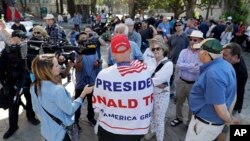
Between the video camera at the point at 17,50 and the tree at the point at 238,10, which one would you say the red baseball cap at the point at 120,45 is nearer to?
the video camera at the point at 17,50

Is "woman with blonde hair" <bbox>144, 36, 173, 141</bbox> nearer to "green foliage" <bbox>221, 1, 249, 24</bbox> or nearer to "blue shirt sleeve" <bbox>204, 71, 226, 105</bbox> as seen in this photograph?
"blue shirt sleeve" <bbox>204, 71, 226, 105</bbox>

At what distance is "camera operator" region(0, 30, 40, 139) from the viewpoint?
4.48 meters

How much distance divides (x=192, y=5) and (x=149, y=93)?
26.2 m

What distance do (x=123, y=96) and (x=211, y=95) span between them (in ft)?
2.93

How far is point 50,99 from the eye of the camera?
2.77 m

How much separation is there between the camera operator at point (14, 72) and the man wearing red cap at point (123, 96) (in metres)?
2.51

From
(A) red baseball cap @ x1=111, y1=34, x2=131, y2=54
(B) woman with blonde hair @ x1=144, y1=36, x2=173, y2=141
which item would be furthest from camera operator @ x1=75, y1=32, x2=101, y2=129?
(A) red baseball cap @ x1=111, y1=34, x2=131, y2=54

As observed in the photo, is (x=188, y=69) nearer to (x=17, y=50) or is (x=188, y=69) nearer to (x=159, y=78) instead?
(x=159, y=78)

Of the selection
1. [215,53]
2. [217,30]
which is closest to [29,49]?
[215,53]

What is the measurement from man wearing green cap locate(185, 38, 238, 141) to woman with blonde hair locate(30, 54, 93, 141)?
114 cm

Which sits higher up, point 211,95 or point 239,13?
point 239,13

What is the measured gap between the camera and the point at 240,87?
13.2ft

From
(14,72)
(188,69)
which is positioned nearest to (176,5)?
(188,69)

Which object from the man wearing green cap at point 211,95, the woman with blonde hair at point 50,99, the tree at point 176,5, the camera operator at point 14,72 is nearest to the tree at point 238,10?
the tree at point 176,5
